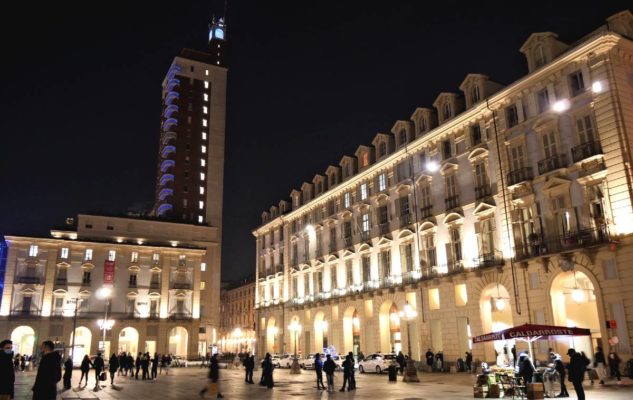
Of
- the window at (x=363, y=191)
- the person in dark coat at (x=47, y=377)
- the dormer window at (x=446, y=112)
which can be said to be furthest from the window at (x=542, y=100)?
the person in dark coat at (x=47, y=377)

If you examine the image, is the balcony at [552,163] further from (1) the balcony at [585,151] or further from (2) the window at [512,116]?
(2) the window at [512,116]

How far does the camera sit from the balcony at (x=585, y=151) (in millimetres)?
30378

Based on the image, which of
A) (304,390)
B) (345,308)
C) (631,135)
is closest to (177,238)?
(345,308)

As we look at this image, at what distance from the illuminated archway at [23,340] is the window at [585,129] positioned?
67.9 m

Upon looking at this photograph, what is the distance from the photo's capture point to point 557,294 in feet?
106

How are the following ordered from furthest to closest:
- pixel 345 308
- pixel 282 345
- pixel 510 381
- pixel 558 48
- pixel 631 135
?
pixel 282 345
pixel 345 308
pixel 558 48
pixel 631 135
pixel 510 381

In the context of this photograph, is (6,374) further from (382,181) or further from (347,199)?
(347,199)

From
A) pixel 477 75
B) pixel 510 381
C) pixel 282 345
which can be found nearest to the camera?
pixel 510 381

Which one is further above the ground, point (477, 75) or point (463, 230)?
point (477, 75)

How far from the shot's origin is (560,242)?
1249 inches

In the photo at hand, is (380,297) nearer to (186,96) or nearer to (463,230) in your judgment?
(463,230)

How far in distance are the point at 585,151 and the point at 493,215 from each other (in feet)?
26.3

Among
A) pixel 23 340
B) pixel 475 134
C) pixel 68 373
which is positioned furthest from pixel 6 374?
pixel 23 340

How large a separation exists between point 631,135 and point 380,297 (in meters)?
25.0
